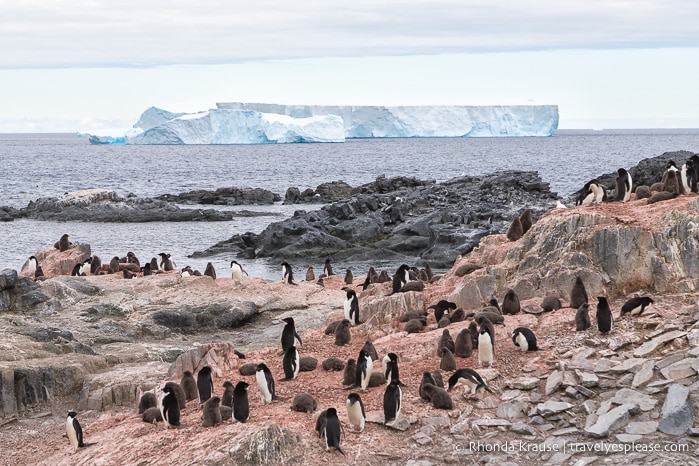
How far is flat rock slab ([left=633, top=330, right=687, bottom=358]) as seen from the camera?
12633 millimetres

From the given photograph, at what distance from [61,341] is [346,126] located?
5613 inches

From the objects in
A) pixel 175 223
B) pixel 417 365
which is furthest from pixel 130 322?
pixel 175 223

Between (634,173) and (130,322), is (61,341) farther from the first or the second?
(634,173)

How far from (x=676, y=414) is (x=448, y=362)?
3.41 meters

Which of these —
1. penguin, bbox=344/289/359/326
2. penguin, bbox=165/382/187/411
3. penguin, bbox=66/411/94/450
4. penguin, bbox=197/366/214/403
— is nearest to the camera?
penguin, bbox=66/411/94/450

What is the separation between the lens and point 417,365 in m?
13.7

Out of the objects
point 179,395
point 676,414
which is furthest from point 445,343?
point 179,395

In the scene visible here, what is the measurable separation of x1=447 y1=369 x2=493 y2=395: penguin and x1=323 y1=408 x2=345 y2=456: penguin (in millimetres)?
2081

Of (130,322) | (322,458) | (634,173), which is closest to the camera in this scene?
(322,458)

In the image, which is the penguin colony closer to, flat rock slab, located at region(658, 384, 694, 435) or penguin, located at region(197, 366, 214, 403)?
penguin, located at region(197, 366, 214, 403)

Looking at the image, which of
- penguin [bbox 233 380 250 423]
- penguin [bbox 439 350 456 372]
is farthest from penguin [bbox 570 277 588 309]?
penguin [bbox 233 380 250 423]

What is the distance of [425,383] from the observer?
1226cm

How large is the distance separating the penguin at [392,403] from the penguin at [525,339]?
8.98ft

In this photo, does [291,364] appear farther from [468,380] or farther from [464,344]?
[468,380]
